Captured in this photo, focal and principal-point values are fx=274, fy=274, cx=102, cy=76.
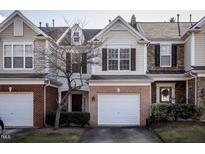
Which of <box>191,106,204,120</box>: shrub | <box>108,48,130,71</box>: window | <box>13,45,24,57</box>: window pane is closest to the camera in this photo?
<box>191,106,204,120</box>: shrub

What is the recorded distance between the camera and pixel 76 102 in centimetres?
Answer: 2352

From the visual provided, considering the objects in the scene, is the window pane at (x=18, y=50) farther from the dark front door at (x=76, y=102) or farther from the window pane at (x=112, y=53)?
the window pane at (x=112, y=53)

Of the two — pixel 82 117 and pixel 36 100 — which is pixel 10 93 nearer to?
pixel 36 100

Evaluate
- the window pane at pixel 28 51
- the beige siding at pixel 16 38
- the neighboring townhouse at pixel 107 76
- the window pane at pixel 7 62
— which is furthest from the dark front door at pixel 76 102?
the window pane at pixel 7 62

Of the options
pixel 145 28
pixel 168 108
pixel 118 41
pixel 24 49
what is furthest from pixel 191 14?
pixel 24 49

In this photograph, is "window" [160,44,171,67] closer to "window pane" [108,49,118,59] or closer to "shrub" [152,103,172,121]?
"window pane" [108,49,118,59]

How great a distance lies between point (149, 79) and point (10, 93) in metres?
9.77

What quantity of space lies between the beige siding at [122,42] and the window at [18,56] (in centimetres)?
493

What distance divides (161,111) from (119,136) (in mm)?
4339

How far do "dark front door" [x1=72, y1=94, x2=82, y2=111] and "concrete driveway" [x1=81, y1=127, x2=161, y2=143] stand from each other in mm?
5581

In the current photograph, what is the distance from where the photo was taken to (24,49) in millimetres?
20125

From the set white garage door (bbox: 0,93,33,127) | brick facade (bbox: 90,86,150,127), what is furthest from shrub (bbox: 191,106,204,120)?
white garage door (bbox: 0,93,33,127)

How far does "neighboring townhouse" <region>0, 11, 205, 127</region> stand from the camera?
1880 cm

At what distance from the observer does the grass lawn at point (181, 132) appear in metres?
13.5
